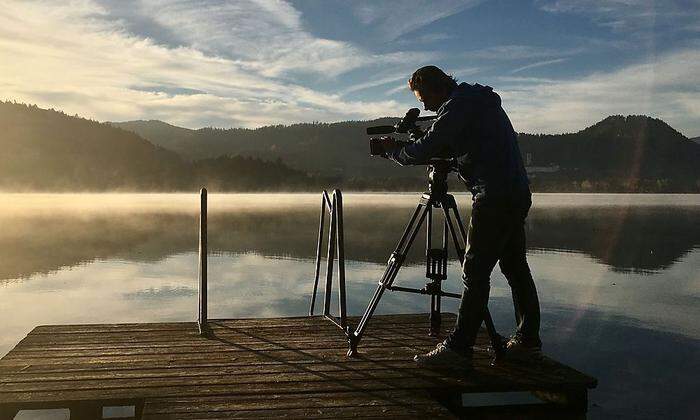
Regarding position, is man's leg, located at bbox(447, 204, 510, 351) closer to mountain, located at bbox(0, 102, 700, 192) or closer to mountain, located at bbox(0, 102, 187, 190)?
mountain, located at bbox(0, 102, 700, 192)

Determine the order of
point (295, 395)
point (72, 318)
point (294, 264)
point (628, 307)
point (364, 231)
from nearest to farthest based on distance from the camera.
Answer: point (295, 395) < point (72, 318) < point (628, 307) < point (294, 264) < point (364, 231)

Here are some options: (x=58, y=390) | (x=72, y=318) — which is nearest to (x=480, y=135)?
(x=58, y=390)

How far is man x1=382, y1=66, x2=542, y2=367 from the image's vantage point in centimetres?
488

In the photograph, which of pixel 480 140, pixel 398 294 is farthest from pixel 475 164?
pixel 398 294

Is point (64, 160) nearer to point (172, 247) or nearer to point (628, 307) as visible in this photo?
point (172, 247)

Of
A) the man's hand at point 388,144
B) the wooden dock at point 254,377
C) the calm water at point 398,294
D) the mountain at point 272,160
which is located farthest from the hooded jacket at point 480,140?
the mountain at point 272,160

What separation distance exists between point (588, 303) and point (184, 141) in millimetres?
175322

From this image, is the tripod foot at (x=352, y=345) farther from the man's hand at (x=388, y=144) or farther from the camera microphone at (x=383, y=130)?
the camera microphone at (x=383, y=130)

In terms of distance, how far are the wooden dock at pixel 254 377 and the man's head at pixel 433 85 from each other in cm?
226

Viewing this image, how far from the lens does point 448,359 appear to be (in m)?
5.20

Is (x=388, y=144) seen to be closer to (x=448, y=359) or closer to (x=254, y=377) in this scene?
(x=448, y=359)

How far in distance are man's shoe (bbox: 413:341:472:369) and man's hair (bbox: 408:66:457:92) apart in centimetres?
212

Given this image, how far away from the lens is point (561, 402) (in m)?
5.55

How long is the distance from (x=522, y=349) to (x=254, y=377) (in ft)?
7.71
